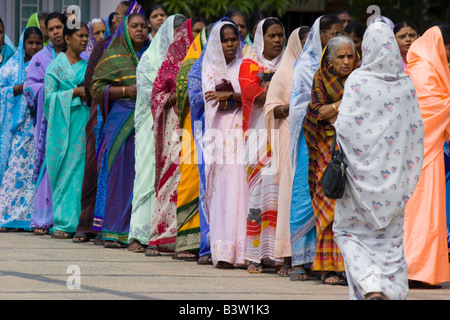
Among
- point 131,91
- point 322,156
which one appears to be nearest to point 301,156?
point 322,156

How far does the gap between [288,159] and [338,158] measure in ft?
6.21

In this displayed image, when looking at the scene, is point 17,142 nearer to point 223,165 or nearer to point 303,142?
point 223,165

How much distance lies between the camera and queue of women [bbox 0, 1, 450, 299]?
22.0 feet

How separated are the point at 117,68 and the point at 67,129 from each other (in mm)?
1159

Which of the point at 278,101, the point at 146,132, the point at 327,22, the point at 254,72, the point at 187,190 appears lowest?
the point at 187,190

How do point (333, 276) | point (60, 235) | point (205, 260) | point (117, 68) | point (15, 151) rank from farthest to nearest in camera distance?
point (15, 151)
point (60, 235)
point (117, 68)
point (205, 260)
point (333, 276)

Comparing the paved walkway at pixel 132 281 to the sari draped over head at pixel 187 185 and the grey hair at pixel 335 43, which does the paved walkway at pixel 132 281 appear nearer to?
the sari draped over head at pixel 187 185

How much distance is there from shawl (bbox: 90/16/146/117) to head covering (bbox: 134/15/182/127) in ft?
0.82

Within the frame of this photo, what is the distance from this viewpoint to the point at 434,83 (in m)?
8.39

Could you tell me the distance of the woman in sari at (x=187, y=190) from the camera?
30.8 ft

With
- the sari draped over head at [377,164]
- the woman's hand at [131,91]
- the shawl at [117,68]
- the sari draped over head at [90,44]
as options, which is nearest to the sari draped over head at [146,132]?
the woman's hand at [131,91]

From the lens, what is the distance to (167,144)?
9820 mm

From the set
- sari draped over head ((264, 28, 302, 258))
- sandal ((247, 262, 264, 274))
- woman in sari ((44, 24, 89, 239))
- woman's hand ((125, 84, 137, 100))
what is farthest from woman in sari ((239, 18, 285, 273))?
woman in sari ((44, 24, 89, 239))
